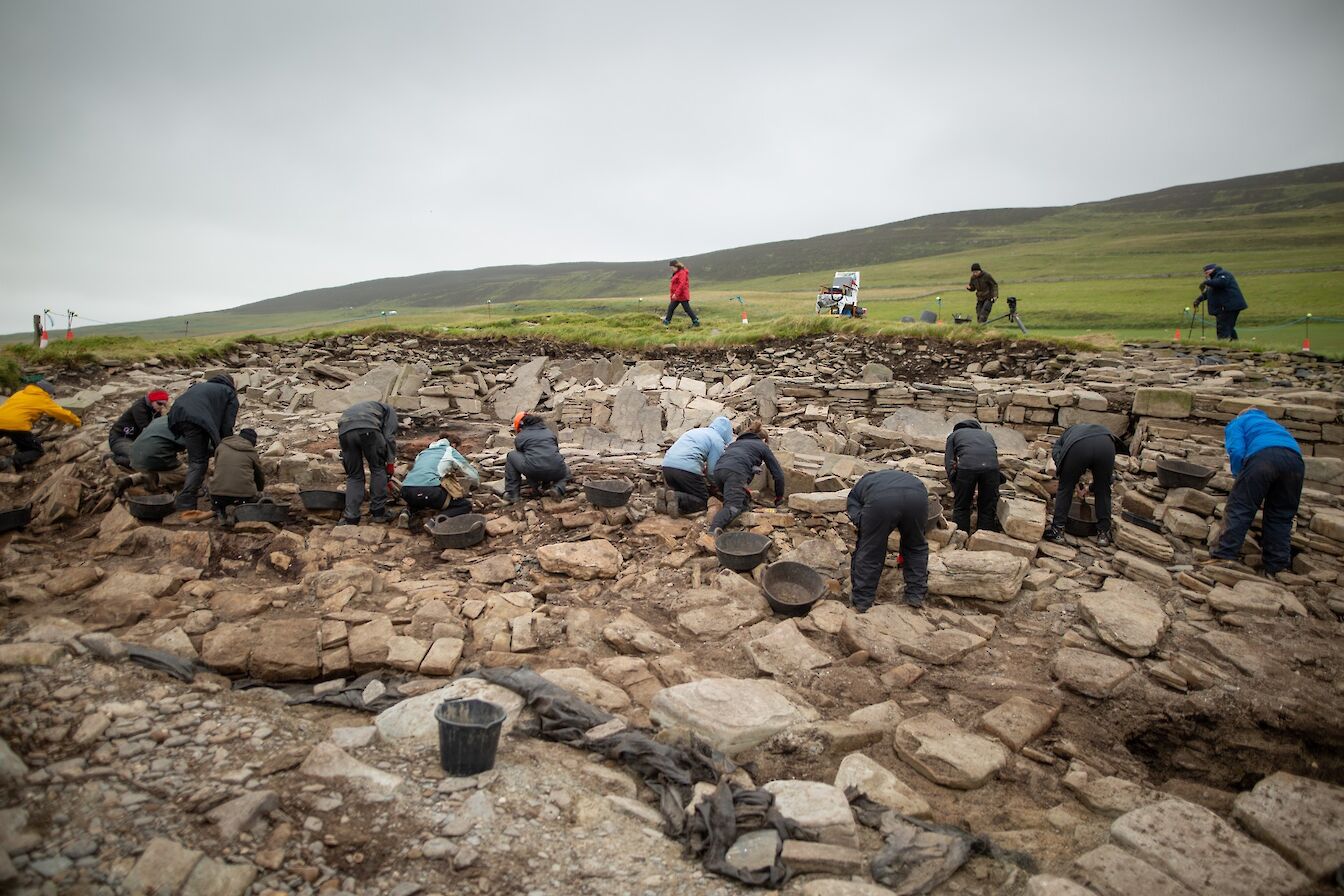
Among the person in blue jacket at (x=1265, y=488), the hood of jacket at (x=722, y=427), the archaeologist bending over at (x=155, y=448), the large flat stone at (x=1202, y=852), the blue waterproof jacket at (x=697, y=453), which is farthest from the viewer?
the hood of jacket at (x=722, y=427)

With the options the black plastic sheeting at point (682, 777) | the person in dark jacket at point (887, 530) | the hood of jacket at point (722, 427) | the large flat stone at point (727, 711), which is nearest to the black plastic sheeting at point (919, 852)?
the black plastic sheeting at point (682, 777)

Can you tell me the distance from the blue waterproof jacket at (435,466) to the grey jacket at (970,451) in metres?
6.25

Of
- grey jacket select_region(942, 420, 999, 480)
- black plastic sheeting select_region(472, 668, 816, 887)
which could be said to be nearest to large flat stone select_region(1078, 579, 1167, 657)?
grey jacket select_region(942, 420, 999, 480)

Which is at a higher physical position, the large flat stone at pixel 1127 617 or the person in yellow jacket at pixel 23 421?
the person in yellow jacket at pixel 23 421

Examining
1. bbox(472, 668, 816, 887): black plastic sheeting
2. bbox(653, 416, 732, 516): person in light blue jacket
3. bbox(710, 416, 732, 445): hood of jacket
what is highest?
bbox(710, 416, 732, 445): hood of jacket

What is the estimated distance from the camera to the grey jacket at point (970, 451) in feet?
23.6

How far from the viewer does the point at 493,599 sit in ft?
19.6

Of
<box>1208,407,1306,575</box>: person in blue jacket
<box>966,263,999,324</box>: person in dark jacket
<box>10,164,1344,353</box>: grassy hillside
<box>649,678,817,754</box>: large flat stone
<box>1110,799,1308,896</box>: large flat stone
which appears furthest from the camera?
<box>10,164,1344,353</box>: grassy hillside

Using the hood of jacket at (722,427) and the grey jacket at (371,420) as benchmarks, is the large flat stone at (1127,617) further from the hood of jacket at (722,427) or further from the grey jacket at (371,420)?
the grey jacket at (371,420)

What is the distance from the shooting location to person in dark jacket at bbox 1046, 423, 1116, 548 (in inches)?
281

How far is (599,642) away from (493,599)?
1.25 metres

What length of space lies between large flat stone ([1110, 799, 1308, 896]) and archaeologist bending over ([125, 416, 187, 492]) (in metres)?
10.6

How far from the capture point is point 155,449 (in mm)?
8320

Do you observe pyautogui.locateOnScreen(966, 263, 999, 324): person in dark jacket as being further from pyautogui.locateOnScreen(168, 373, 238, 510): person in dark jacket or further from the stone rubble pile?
pyautogui.locateOnScreen(168, 373, 238, 510): person in dark jacket
